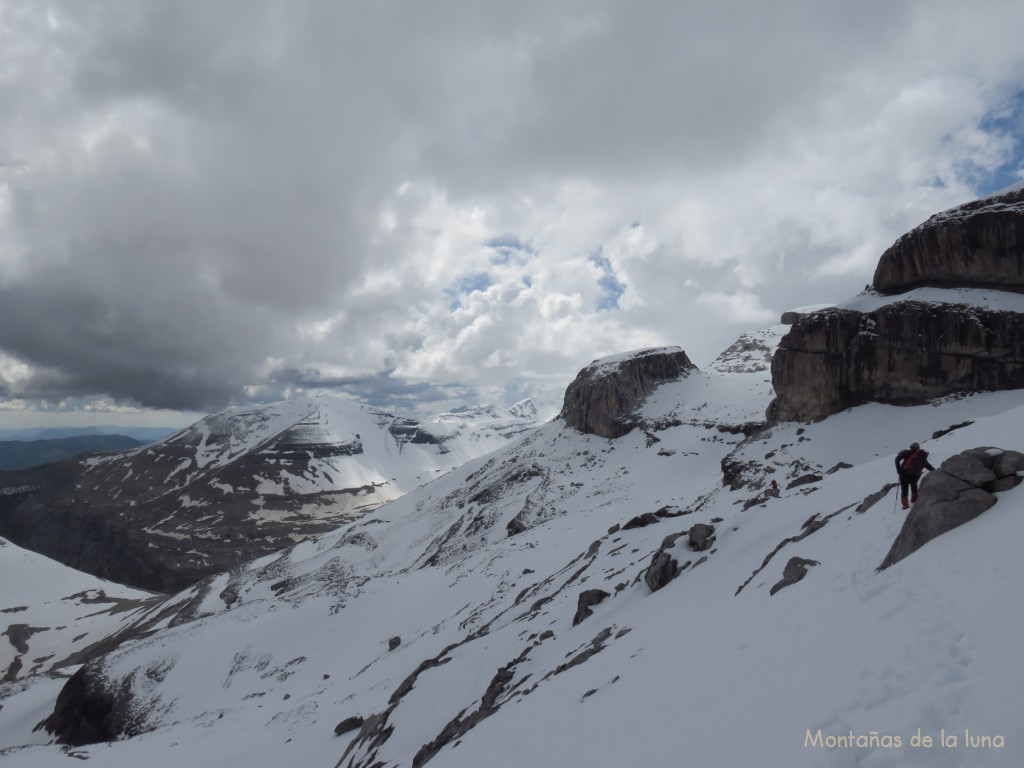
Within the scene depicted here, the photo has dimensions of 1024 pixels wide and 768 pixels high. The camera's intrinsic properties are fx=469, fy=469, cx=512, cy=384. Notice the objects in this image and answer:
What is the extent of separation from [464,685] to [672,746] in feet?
48.5

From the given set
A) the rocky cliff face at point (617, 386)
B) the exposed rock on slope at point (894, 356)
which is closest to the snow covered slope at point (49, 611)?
the rocky cliff face at point (617, 386)

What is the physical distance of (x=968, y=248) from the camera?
4375 cm

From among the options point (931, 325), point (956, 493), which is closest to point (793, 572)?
point (956, 493)

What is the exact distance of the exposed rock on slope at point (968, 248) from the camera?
41.8 meters

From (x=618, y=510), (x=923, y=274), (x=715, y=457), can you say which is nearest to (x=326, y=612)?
(x=618, y=510)

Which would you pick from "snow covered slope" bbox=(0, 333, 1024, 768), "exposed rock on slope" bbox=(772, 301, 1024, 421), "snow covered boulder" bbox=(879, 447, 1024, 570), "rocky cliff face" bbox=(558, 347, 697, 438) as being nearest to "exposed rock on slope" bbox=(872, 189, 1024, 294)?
"exposed rock on slope" bbox=(772, 301, 1024, 421)

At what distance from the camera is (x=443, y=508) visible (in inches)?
4178

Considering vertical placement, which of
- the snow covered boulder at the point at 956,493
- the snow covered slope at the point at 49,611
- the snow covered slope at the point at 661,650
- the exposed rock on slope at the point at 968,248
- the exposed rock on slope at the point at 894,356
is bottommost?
the snow covered slope at the point at 49,611

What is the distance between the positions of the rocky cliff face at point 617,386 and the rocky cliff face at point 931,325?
46.0 meters

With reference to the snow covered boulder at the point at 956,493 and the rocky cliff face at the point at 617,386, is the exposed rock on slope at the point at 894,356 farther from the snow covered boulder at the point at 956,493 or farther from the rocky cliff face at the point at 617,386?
the snow covered boulder at the point at 956,493

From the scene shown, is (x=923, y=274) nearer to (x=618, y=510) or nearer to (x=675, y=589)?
(x=618, y=510)

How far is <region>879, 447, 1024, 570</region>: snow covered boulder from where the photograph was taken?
10258mm

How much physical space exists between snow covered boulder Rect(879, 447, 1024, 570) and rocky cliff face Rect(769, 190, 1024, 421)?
43.4 meters

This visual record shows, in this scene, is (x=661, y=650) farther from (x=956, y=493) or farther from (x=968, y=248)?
(x=968, y=248)
